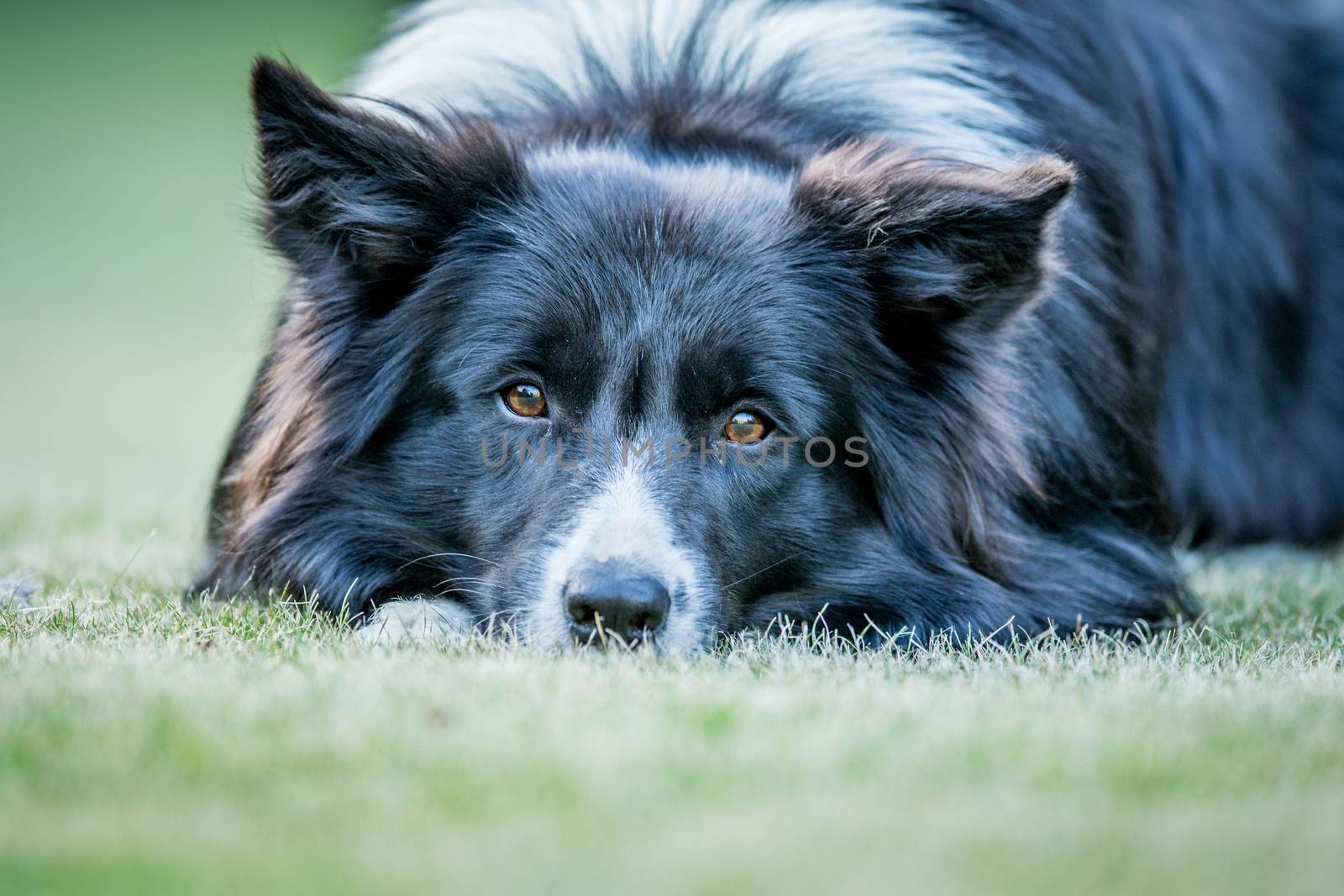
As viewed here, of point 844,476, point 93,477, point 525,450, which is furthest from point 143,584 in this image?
point 93,477

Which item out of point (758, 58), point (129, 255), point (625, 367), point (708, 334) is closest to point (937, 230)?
point (708, 334)

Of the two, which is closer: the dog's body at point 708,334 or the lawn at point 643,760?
the lawn at point 643,760

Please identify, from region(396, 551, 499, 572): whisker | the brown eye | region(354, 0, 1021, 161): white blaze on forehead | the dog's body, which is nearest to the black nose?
the dog's body

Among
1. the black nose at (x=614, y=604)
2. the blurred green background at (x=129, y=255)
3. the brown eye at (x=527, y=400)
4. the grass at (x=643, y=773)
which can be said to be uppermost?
the grass at (x=643, y=773)

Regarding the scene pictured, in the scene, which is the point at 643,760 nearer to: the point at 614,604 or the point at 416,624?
the point at 614,604

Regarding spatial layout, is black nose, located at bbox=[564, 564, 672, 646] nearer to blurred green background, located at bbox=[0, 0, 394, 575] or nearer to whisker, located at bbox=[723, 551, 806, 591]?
whisker, located at bbox=[723, 551, 806, 591]

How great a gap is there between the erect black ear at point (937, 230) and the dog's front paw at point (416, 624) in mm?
1383

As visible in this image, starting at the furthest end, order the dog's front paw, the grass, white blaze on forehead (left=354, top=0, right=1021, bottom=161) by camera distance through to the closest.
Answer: white blaze on forehead (left=354, top=0, right=1021, bottom=161) → the dog's front paw → the grass

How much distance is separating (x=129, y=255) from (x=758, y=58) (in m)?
11.0

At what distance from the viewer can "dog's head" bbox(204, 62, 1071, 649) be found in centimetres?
383

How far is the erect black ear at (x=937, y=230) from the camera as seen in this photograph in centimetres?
384

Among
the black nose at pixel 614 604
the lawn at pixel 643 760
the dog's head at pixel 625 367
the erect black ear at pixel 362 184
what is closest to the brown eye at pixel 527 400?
the dog's head at pixel 625 367

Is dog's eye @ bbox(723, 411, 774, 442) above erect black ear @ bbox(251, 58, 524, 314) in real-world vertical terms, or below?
below

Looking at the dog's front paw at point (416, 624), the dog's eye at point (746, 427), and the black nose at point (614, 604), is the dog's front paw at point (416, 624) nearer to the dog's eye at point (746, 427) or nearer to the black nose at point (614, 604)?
the black nose at point (614, 604)
